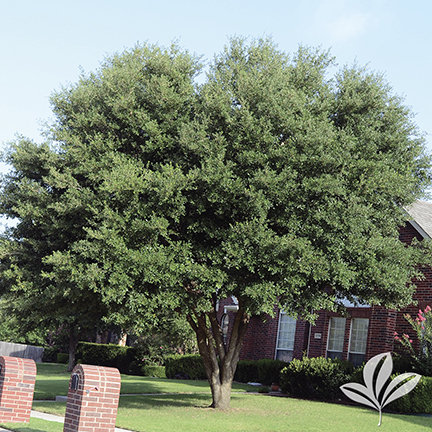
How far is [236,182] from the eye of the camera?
548 inches

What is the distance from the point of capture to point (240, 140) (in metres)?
14.5

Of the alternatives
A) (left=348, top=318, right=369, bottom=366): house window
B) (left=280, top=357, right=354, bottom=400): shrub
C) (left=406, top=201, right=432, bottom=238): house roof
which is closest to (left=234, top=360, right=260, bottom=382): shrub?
(left=280, top=357, right=354, bottom=400): shrub

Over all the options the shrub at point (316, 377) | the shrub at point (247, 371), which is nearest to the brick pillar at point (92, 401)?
the shrub at point (316, 377)

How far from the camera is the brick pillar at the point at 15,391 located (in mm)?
12312

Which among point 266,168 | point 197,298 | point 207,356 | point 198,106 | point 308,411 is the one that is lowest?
point 308,411

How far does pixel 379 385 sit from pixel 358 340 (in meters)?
3.48

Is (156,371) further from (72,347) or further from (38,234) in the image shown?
(38,234)

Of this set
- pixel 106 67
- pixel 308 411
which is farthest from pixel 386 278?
pixel 106 67

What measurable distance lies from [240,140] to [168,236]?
10.5 ft

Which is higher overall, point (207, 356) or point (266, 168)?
point (266, 168)

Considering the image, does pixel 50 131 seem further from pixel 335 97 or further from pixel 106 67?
pixel 335 97

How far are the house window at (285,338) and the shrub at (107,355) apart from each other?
10.6 metres

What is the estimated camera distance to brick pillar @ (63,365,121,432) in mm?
9828

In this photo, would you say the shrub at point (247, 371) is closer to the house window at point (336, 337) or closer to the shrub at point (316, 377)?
the shrub at point (316, 377)
